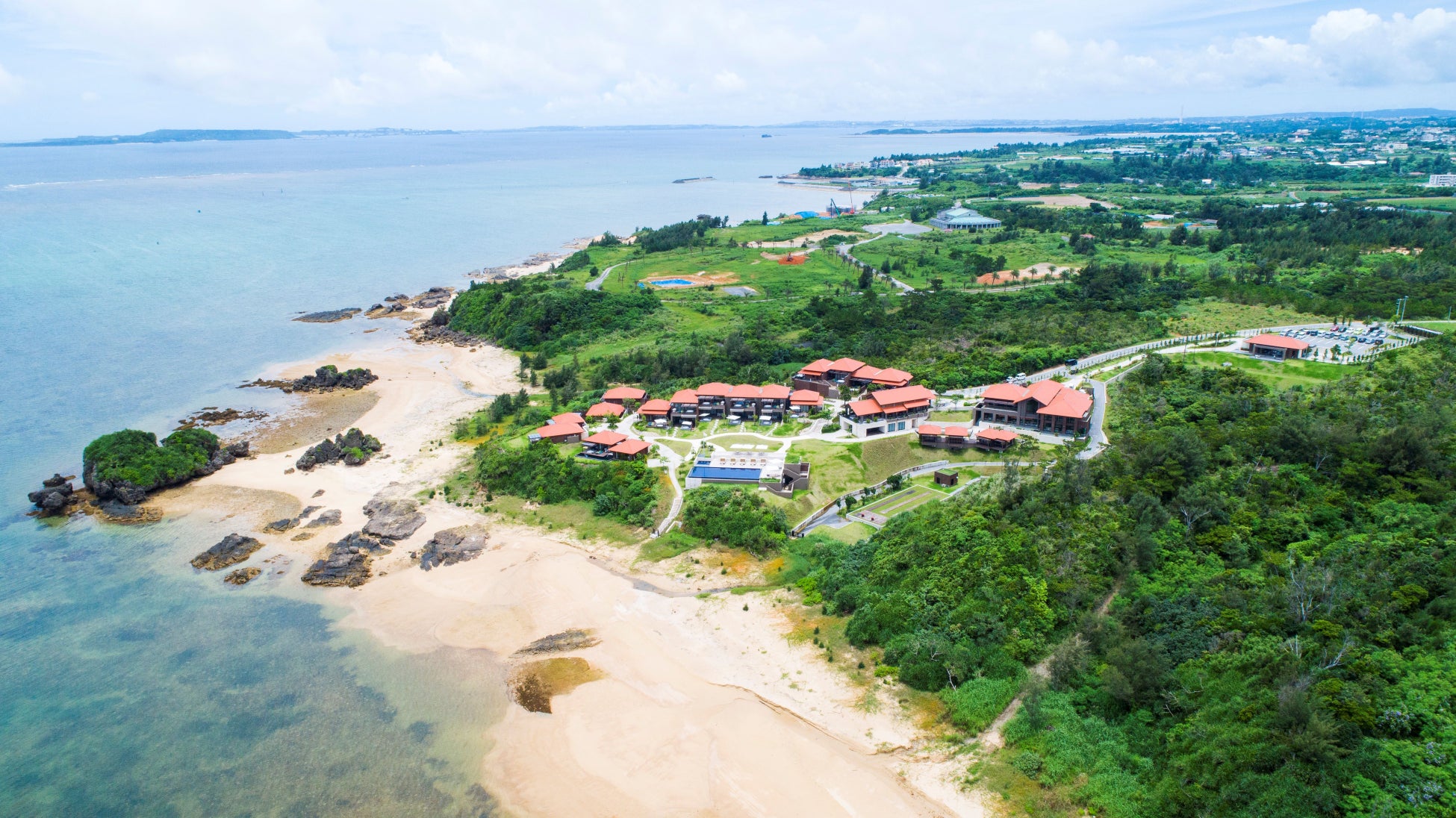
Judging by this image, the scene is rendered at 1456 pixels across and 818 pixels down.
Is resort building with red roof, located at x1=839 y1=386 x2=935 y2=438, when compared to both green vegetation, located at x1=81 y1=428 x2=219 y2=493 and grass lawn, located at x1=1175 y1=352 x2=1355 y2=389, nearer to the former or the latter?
grass lawn, located at x1=1175 y1=352 x2=1355 y2=389

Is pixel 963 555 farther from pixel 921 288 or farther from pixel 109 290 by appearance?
pixel 109 290

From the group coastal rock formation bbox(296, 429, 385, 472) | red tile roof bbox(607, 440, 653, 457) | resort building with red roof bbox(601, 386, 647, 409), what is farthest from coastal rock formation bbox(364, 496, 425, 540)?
resort building with red roof bbox(601, 386, 647, 409)

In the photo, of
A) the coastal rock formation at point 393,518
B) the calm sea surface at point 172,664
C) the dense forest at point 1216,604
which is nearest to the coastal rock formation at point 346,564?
the coastal rock formation at point 393,518

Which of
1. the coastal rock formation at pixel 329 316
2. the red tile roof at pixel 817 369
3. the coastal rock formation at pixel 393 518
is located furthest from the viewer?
the coastal rock formation at pixel 329 316

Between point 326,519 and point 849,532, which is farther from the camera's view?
point 326,519

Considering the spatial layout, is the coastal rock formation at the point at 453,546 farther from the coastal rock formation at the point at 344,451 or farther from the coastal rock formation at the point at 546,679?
the coastal rock formation at the point at 344,451

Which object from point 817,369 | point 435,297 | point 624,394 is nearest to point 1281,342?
point 817,369

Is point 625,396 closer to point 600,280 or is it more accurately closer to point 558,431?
point 558,431
